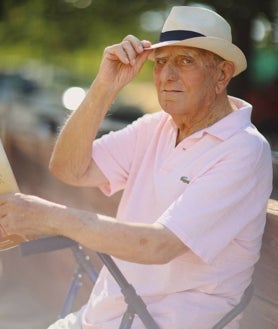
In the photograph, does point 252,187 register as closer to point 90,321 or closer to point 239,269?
point 239,269

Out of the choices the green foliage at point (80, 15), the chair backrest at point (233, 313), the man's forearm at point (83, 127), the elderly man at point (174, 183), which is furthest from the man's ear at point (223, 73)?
the green foliage at point (80, 15)

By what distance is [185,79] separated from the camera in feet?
8.13

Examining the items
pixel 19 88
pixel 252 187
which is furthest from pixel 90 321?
pixel 19 88

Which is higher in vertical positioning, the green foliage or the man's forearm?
the man's forearm

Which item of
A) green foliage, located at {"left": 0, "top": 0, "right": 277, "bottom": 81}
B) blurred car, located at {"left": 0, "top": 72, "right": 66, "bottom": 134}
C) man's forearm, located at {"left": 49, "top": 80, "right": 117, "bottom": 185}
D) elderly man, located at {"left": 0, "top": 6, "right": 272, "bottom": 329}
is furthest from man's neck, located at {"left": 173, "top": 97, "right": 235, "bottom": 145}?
blurred car, located at {"left": 0, "top": 72, "right": 66, "bottom": 134}

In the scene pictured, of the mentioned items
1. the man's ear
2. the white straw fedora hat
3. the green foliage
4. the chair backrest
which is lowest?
the green foliage

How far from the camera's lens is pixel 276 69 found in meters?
13.9

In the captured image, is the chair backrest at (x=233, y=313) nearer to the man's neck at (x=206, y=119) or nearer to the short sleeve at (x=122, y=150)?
the man's neck at (x=206, y=119)

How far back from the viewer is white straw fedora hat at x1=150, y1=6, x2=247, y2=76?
2406 mm

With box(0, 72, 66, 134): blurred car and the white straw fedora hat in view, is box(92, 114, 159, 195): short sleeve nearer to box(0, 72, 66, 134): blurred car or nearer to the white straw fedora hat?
the white straw fedora hat

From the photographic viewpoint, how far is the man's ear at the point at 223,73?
253cm

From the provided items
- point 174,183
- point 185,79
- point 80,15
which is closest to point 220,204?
point 174,183

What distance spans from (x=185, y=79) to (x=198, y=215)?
53cm

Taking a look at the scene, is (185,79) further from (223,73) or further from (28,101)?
(28,101)
